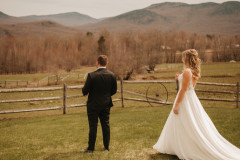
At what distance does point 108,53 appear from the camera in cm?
6512

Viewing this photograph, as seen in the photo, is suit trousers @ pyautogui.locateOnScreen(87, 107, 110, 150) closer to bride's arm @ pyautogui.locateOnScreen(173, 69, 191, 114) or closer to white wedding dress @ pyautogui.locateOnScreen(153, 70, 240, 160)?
white wedding dress @ pyautogui.locateOnScreen(153, 70, 240, 160)

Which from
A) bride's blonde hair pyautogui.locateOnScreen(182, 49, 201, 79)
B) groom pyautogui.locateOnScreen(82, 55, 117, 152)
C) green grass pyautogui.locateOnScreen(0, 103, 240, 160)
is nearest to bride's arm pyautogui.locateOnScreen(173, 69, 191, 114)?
bride's blonde hair pyautogui.locateOnScreen(182, 49, 201, 79)

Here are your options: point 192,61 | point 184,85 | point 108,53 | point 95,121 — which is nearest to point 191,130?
point 184,85

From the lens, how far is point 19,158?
5.33m

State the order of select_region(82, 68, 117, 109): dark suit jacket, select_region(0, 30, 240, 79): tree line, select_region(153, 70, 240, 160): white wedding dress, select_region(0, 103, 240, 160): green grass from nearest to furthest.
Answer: select_region(153, 70, 240, 160): white wedding dress → select_region(82, 68, 117, 109): dark suit jacket → select_region(0, 103, 240, 160): green grass → select_region(0, 30, 240, 79): tree line

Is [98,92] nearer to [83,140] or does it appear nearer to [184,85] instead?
[184,85]

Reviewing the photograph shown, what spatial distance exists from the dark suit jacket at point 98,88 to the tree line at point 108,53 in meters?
39.5

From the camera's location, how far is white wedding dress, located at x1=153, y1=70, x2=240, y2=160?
4352mm

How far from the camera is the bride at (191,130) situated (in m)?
4.36

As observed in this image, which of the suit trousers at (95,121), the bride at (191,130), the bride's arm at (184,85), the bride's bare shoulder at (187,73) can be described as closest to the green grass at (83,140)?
the suit trousers at (95,121)

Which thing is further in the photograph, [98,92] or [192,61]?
[98,92]

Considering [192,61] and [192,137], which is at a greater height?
[192,61]

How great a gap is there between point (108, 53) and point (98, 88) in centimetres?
6072

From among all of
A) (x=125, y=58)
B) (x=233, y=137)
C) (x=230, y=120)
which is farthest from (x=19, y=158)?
(x=125, y=58)
